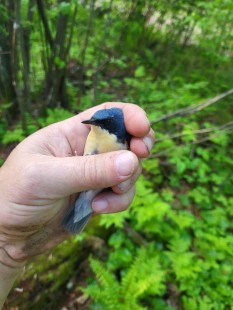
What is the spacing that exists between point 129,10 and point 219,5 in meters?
2.70

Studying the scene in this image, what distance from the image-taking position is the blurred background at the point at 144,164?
2883mm

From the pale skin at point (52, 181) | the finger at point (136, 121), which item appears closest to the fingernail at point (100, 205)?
the pale skin at point (52, 181)

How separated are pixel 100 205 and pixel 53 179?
22.4 inches

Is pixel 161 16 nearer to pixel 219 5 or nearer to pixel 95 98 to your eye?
pixel 219 5

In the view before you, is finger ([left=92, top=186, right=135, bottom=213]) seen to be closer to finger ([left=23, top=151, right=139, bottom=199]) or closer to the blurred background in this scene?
finger ([left=23, top=151, right=139, bottom=199])

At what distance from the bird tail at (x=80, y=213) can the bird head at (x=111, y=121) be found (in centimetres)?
48

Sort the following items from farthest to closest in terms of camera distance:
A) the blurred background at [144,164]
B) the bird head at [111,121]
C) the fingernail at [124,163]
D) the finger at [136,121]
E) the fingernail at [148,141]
A: the blurred background at [144,164]
the fingernail at [148,141]
the finger at [136,121]
the bird head at [111,121]
the fingernail at [124,163]

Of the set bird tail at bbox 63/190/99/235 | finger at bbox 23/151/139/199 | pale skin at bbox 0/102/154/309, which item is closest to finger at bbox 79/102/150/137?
pale skin at bbox 0/102/154/309

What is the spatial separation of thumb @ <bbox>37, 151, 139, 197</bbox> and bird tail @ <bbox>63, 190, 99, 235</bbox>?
468 millimetres

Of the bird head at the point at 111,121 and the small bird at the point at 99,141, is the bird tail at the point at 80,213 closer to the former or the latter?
the small bird at the point at 99,141

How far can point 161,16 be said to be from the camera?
6.11 metres

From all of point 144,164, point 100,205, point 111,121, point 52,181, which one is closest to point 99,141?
point 111,121

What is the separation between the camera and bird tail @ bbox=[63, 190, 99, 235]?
2236 mm

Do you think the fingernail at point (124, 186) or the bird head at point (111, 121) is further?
the fingernail at point (124, 186)
